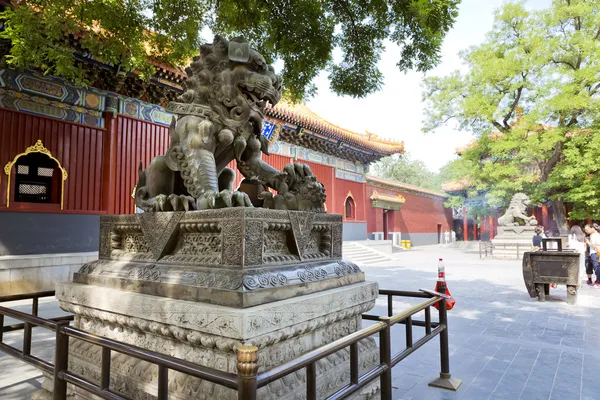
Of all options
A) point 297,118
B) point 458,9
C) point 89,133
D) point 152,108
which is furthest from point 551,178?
point 89,133

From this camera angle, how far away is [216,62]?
2531 mm

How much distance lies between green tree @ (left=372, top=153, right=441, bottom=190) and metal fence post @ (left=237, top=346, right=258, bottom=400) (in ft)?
139

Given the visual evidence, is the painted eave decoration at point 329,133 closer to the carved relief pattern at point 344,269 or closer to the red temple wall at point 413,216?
the red temple wall at point 413,216

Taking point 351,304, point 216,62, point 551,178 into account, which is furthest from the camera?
point 551,178

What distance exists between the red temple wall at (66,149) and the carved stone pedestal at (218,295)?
596 centimetres

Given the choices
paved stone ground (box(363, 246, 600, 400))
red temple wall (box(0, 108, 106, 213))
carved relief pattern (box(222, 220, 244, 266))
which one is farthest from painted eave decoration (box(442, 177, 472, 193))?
carved relief pattern (box(222, 220, 244, 266))

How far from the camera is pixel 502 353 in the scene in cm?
387

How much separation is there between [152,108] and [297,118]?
535 centimetres

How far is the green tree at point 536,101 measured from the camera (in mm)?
15008

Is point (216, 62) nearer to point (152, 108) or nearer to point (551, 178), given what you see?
point (152, 108)

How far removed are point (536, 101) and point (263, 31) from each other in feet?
47.2

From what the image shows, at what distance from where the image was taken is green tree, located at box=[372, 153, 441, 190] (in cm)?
4284

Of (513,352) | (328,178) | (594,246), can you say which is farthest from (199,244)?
(328,178)

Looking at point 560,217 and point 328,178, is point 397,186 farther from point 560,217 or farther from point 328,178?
point 328,178
